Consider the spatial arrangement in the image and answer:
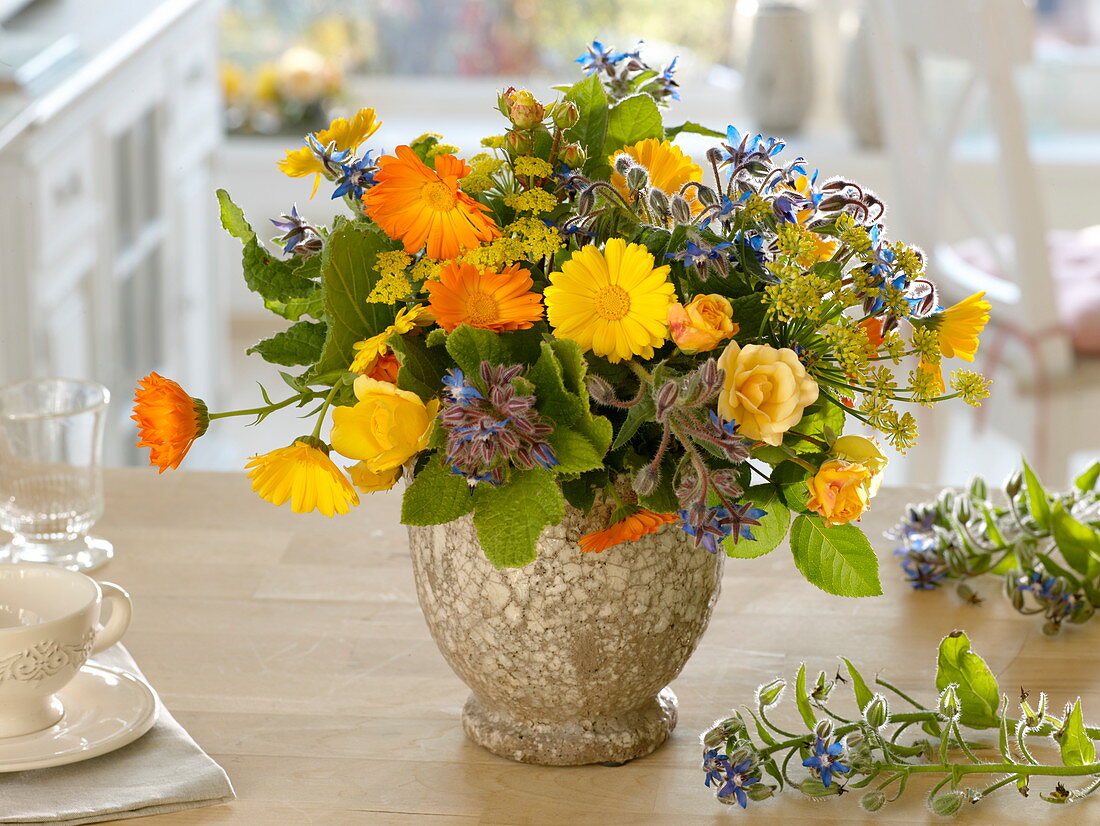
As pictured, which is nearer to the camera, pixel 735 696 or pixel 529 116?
pixel 529 116

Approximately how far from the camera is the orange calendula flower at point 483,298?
26.4 inches

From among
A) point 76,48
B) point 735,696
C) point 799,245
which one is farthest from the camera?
point 76,48

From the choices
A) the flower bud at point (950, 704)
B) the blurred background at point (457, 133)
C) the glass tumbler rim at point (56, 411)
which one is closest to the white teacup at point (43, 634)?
the glass tumbler rim at point (56, 411)

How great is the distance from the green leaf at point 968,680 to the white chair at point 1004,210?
1174 millimetres

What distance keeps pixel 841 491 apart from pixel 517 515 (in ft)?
0.50

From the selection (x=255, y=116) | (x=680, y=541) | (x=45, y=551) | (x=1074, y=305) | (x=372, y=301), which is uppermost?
(x=372, y=301)

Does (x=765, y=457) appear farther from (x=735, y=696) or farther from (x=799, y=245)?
(x=735, y=696)

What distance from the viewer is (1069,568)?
3.48 ft

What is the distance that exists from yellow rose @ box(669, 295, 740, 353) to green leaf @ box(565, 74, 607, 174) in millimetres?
125

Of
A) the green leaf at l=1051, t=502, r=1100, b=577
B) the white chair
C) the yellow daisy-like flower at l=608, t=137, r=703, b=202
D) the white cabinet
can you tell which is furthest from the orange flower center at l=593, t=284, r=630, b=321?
the white cabinet

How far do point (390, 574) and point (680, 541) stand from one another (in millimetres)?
381

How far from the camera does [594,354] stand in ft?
2.27

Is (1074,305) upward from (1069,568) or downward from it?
downward

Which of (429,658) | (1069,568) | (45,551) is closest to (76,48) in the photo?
(45,551)
